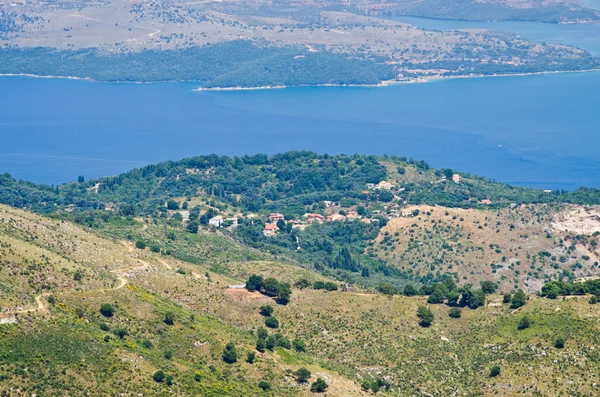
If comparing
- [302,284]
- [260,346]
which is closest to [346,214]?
[302,284]

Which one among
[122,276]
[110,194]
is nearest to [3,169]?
[110,194]

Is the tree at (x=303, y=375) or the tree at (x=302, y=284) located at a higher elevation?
the tree at (x=303, y=375)

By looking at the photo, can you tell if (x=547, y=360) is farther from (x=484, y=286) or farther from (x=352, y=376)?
(x=484, y=286)

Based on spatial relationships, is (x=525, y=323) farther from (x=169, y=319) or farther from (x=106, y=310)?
(x=106, y=310)

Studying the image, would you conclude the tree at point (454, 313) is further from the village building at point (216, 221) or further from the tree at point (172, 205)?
the tree at point (172, 205)

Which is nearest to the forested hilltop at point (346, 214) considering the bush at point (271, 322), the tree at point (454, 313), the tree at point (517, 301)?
the bush at point (271, 322)

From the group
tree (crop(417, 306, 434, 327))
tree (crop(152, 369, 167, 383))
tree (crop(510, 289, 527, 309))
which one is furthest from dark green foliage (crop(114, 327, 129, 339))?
tree (crop(510, 289, 527, 309))

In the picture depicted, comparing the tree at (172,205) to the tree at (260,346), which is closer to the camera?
the tree at (260,346)
